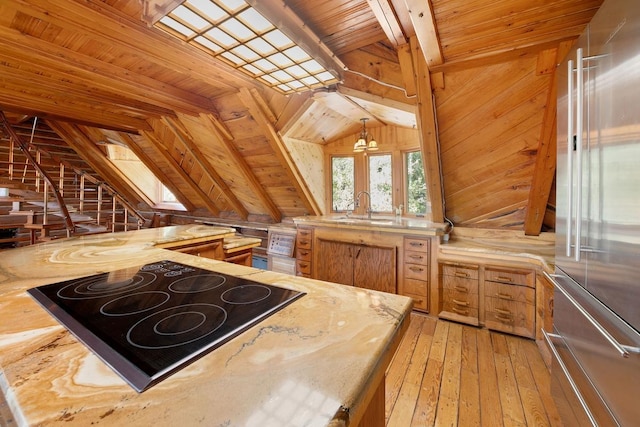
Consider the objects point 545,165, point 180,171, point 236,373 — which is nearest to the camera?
point 236,373

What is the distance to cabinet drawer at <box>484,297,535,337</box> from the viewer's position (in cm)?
234

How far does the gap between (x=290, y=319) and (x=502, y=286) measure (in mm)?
2408

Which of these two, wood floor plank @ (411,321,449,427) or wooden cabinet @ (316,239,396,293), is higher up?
wooden cabinet @ (316,239,396,293)

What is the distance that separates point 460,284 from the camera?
8.75ft

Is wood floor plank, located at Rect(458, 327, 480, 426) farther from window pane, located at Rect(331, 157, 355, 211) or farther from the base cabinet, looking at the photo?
window pane, located at Rect(331, 157, 355, 211)

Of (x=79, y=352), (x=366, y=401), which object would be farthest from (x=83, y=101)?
(x=366, y=401)

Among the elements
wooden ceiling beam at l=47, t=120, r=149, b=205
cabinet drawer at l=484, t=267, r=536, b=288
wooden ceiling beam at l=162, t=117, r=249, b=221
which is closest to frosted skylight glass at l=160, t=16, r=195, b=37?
wooden ceiling beam at l=162, t=117, r=249, b=221

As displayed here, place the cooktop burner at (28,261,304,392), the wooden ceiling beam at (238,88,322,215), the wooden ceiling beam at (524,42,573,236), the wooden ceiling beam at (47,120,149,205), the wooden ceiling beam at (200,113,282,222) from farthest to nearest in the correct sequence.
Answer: the wooden ceiling beam at (47,120,149,205) < the wooden ceiling beam at (200,113,282,222) < the wooden ceiling beam at (238,88,322,215) < the wooden ceiling beam at (524,42,573,236) < the cooktop burner at (28,261,304,392)

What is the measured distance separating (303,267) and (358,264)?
2.84 feet

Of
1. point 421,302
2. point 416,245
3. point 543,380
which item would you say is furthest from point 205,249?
point 543,380

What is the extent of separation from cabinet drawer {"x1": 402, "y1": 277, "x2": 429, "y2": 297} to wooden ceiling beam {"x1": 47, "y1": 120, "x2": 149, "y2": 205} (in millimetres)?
6439

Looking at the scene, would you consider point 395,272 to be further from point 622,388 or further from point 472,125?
point 622,388

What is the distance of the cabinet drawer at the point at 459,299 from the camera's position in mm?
2605

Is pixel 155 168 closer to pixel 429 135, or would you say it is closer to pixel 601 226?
pixel 429 135
